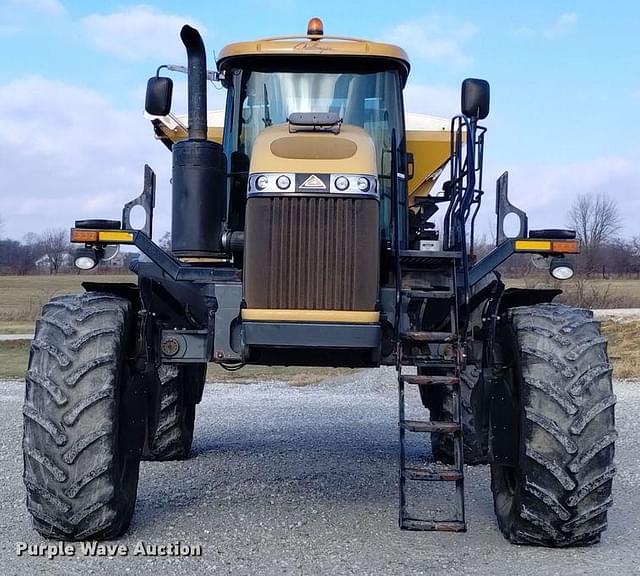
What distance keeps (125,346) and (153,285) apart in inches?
17.0

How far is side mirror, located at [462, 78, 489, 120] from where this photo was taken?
21.1 ft

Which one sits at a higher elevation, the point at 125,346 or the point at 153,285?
the point at 153,285

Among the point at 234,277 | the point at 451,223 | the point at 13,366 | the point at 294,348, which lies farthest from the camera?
the point at 13,366

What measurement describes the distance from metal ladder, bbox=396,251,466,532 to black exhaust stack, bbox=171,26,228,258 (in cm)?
138

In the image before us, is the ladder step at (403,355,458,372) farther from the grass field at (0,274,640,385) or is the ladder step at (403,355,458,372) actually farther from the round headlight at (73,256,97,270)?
the grass field at (0,274,640,385)

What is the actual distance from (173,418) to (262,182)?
12.4 feet

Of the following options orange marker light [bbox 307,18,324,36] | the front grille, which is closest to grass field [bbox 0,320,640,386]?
orange marker light [bbox 307,18,324,36]

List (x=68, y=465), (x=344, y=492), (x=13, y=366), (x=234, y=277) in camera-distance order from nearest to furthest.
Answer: (x=68, y=465) → (x=234, y=277) → (x=344, y=492) → (x=13, y=366)

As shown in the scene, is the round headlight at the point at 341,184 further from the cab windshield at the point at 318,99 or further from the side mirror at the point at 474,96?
the side mirror at the point at 474,96

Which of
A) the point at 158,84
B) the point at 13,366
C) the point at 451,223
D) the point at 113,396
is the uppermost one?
the point at 158,84

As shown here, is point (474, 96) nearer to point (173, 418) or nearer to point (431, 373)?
point (431, 373)

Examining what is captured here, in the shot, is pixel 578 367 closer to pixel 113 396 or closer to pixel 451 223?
pixel 451 223

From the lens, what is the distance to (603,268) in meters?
57.7

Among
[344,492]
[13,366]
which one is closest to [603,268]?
[13,366]
